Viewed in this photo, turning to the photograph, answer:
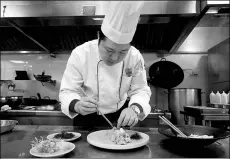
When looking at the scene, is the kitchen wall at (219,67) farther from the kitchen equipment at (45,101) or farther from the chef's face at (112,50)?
the kitchen equipment at (45,101)

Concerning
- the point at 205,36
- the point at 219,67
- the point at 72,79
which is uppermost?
the point at 205,36

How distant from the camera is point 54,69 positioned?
408cm

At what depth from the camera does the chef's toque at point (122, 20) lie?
142 centimetres

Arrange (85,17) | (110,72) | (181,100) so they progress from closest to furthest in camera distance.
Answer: (110,72) < (85,17) < (181,100)

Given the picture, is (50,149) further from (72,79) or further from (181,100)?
(181,100)

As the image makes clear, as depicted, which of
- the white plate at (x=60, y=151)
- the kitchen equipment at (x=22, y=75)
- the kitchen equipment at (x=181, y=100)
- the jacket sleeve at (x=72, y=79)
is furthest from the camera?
the kitchen equipment at (x=22, y=75)

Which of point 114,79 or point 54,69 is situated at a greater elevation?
point 54,69

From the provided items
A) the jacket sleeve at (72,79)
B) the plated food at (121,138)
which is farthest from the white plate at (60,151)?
the jacket sleeve at (72,79)

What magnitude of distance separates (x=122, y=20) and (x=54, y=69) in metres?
2.95

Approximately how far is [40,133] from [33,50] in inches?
119

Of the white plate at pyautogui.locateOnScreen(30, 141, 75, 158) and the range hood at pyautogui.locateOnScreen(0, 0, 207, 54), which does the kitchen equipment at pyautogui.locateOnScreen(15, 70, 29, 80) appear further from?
the white plate at pyautogui.locateOnScreen(30, 141, 75, 158)

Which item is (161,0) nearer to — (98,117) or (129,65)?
(129,65)

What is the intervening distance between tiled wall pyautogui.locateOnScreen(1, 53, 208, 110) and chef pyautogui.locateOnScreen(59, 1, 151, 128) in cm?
210

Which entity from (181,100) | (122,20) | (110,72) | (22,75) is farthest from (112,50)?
(22,75)
